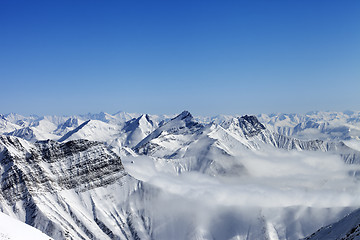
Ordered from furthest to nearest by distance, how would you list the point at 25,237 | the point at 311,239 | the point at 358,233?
the point at 311,239 < the point at 25,237 < the point at 358,233

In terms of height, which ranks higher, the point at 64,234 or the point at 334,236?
the point at 334,236

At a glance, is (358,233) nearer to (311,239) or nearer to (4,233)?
(311,239)

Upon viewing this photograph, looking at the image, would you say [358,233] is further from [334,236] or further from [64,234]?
[64,234]

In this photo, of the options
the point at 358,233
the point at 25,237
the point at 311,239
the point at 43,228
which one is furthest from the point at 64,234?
the point at 358,233

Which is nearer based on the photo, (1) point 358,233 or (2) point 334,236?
(1) point 358,233

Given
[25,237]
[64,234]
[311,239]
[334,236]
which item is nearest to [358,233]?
[334,236]

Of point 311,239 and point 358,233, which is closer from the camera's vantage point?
point 358,233

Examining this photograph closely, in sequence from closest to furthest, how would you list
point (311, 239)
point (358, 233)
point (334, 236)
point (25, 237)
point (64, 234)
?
point (358, 233), point (334, 236), point (25, 237), point (311, 239), point (64, 234)

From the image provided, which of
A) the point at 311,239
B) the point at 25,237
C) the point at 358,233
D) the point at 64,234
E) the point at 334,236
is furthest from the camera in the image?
the point at 64,234

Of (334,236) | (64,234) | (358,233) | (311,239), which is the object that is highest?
(358,233)
